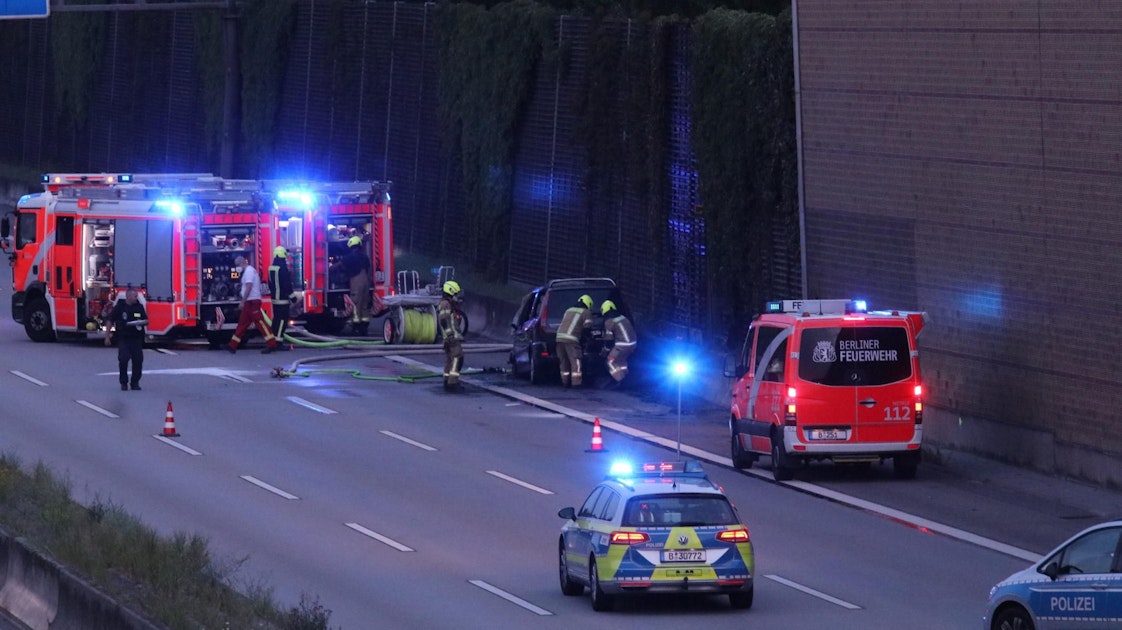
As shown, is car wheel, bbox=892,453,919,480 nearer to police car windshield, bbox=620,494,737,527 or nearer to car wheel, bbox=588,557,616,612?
police car windshield, bbox=620,494,737,527

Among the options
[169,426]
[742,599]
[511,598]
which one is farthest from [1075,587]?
[169,426]

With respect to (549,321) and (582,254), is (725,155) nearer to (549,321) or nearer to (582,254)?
(549,321)

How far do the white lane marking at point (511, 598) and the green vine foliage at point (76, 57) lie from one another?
5519 cm

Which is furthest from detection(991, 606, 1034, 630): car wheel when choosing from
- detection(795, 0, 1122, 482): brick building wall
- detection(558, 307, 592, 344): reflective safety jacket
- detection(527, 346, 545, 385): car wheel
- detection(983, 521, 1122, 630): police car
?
detection(527, 346, 545, 385): car wheel

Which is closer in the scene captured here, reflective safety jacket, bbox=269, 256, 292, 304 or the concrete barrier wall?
the concrete barrier wall

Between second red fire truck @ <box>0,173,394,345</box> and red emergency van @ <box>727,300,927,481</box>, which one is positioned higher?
second red fire truck @ <box>0,173,394,345</box>

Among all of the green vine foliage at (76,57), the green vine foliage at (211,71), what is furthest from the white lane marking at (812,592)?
the green vine foliage at (76,57)

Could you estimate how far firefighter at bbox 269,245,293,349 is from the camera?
38.6m

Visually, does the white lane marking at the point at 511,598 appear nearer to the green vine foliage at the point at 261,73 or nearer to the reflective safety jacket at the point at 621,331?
the reflective safety jacket at the point at 621,331

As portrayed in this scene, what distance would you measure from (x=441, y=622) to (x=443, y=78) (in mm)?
34501

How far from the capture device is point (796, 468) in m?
26.4

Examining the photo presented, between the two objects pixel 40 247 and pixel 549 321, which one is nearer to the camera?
pixel 549 321

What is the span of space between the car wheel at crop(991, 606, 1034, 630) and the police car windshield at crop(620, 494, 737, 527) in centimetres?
303

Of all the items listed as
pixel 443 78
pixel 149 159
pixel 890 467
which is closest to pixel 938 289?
pixel 890 467
